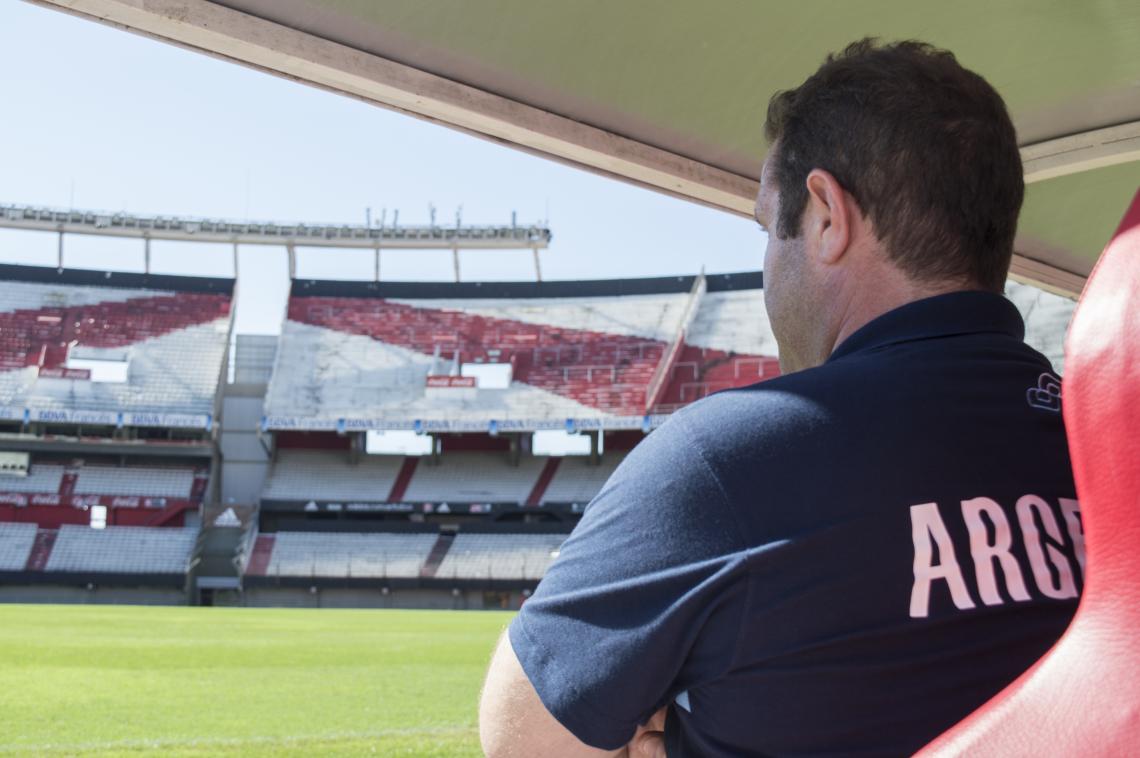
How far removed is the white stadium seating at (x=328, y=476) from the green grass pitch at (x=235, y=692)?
18.3 m

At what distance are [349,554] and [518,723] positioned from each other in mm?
32318

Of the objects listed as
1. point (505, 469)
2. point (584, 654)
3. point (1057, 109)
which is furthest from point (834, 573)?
point (505, 469)

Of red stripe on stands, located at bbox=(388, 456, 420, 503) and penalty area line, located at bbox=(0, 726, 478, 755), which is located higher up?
penalty area line, located at bbox=(0, 726, 478, 755)

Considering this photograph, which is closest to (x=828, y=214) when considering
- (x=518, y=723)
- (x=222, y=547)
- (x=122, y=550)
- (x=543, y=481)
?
(x=518, y=723)

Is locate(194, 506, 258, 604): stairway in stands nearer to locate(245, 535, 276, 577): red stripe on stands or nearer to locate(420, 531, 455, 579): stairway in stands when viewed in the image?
locate(245, 535, 276, 577): red stripe on stands

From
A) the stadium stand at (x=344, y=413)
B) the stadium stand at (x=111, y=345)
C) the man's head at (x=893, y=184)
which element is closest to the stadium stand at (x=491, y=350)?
the stadium stand at (x=344, y=413)

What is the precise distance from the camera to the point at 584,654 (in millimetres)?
1015

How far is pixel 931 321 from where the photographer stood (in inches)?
46.6

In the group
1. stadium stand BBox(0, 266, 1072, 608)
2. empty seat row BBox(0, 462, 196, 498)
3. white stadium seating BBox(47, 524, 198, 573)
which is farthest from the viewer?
empty seat row BBox(0, 462, 196, 498)

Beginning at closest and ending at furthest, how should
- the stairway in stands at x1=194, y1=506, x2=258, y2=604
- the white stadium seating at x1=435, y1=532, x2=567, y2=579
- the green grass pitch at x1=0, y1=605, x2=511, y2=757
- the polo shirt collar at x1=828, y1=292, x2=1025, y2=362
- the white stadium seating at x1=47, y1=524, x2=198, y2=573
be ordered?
the polo shirt collar at x1=828, y1=292, x2=1025, y2=362 < the green grass pitch at x1=0, y1=605, x2=511, y2=757 < the white stadium seating at x1=47, y1=524, x2=198, y2=573 < the white stadium seating at x1=435, y1=532, x2=567, y2=579 < the stairway in stands at x1=194, y1=506, x2=258, y2=604

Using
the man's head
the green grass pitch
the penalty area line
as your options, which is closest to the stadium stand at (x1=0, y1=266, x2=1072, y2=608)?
the green grass pitch

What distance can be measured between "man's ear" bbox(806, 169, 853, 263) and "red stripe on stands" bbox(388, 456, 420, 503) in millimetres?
34200

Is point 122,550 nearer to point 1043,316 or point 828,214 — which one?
point 1043,316

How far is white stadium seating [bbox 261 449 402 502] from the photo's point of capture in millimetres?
35125
